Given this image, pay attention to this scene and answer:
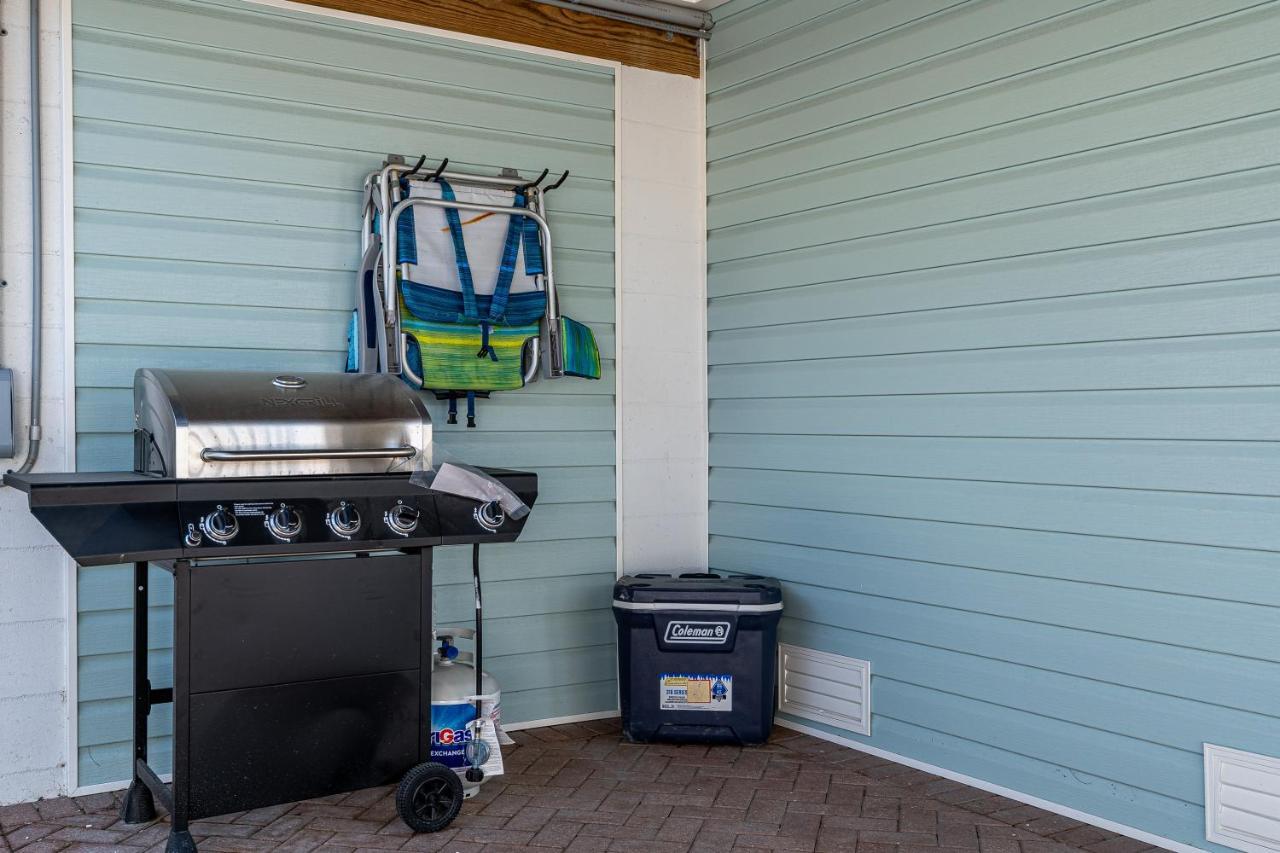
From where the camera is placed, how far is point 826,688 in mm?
4094

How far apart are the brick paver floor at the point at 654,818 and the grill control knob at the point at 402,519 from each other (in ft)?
2.81

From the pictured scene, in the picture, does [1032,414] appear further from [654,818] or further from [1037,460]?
[654,818]

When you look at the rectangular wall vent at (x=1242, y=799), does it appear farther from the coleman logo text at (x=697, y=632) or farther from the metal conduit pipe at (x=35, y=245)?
the metal conduit pipe at (x=35, y=245)

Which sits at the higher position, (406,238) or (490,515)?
(406,238)

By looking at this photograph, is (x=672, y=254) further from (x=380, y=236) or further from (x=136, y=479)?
(x=136, y=479)

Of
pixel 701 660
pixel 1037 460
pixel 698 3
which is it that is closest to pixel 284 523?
pixel 701 660

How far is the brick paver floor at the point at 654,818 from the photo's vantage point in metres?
3.09

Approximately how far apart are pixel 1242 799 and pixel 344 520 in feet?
8.00

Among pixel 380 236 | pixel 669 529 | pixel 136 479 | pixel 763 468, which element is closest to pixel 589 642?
pixel 669 529

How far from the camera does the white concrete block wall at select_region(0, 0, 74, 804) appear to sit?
11.1 ft

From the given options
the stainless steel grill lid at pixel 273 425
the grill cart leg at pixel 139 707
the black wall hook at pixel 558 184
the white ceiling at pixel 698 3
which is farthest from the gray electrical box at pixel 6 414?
the white ceiling at pixel 698 3

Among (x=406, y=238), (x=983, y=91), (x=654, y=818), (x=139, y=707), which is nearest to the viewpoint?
(x=139, y=707)

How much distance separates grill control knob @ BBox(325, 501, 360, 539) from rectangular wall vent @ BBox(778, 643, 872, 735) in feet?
6.15

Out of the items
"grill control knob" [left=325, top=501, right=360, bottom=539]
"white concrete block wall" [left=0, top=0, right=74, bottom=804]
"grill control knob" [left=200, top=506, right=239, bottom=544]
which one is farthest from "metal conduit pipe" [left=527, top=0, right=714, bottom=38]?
"grill control knob" [left=200, top=506, right=239, bottom=544]
